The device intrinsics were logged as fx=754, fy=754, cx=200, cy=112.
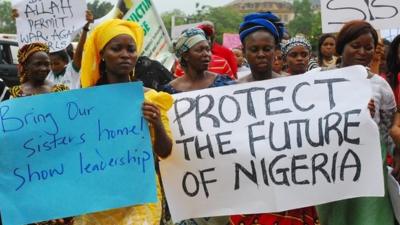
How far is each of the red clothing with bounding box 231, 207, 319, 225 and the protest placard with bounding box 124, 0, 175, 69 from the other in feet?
12.9

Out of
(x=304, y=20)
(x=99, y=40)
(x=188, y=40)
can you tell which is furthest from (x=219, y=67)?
(x=304, y=20)

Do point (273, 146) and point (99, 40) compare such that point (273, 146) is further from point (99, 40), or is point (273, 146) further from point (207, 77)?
point (207, 77)

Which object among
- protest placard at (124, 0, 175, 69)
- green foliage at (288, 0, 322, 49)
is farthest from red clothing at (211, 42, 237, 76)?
green foliage at (288, 0, 322, 49)

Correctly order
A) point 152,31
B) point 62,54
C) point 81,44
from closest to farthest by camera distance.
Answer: point 81,44, point 62,54, point 152,31

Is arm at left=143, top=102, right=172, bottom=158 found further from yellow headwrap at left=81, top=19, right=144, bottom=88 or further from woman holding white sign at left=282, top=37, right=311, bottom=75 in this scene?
woman holding white sign at left=282, top=37, right=311, bottom=75

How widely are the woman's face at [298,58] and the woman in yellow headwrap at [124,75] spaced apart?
104 inches

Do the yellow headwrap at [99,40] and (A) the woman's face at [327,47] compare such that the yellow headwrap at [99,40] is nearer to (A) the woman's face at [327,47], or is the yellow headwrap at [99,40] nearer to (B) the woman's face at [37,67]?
(B) the woman's face at [37,67]

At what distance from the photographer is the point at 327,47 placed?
780 centimetres

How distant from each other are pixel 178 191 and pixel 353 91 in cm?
114

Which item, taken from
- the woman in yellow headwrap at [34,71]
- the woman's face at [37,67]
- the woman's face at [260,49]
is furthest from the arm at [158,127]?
the woman's face at [37,67]

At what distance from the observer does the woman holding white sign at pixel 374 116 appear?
4371 millimetres

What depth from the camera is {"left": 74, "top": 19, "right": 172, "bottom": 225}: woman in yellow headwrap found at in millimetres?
3918

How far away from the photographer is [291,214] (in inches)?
171

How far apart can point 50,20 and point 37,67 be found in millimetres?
2474
